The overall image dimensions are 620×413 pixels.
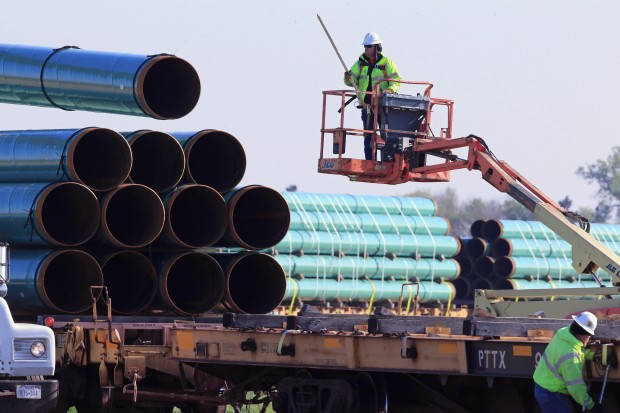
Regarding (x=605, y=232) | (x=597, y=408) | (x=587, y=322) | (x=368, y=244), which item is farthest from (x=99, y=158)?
(x=605, y=232)

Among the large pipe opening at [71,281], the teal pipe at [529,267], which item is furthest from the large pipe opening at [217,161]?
the teal pipe at [529,267]

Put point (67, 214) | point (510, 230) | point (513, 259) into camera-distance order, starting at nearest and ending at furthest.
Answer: point (67, 214), point (513, 259), point (510, 230)

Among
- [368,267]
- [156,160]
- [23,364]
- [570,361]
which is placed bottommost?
[23,364]

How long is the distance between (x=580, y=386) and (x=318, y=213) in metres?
18.5

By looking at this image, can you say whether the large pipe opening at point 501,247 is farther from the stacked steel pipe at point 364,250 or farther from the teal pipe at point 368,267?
the teal pipe at point 368,267

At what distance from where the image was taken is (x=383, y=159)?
16844 mm

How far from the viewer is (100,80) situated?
16547mm

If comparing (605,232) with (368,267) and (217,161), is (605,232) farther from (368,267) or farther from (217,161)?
(217,161)

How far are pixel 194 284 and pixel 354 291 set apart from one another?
10446 millimetres

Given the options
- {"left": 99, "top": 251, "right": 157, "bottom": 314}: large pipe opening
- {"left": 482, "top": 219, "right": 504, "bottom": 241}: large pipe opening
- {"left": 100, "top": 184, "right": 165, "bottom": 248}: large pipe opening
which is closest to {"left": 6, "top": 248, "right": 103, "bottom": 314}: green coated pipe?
{"left": 99, "top": 251, "right": 157, "bottom": 314}: large pipe opening

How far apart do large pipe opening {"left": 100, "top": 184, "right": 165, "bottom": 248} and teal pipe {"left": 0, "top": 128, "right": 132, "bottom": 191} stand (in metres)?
0.31

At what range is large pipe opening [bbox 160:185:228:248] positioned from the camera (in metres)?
15.9

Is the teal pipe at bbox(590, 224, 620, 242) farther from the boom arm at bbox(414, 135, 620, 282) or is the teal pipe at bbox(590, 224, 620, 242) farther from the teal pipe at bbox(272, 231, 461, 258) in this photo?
the boom arm at bbox(414, 135, 620, 282)

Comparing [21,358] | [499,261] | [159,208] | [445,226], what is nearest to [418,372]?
[21,358]
